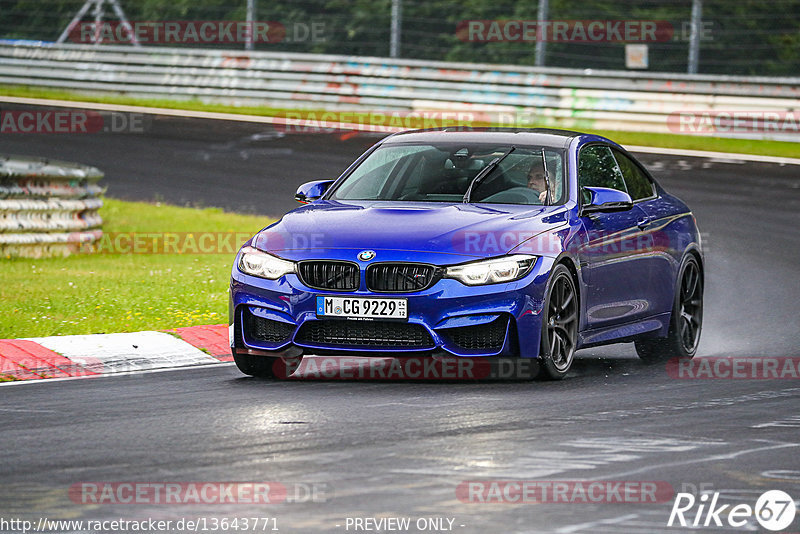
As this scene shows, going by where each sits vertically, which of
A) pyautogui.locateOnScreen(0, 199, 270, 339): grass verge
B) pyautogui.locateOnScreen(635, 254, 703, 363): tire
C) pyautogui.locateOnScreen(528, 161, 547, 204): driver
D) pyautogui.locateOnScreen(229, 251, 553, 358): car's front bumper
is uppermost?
pyautogui.locateOnScreen(528, 161, 547, 204): driver

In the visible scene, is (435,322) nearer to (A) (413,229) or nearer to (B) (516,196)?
(A) (413,229)

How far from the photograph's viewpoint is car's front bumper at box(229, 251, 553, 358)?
9.36 metres

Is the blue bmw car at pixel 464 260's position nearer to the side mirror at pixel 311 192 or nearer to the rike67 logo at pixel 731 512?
the side mirror at pixel 311 192

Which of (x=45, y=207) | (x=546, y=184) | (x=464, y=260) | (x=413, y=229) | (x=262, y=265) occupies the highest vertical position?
(x=546, y=184)

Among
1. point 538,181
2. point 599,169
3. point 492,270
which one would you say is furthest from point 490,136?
point 492,270

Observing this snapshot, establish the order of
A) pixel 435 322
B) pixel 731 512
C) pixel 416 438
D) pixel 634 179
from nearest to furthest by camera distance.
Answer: pixel 731 512 → pixel 416 438 → pixel 435 322 → pixel 634 179

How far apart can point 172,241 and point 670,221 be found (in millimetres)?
7981

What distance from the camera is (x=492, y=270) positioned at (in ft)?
30.9

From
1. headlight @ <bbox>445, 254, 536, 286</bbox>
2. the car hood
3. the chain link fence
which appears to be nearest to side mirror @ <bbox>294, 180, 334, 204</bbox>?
the car hood

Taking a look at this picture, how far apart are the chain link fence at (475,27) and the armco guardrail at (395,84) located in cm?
78

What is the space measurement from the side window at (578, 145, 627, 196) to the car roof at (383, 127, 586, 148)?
165mm

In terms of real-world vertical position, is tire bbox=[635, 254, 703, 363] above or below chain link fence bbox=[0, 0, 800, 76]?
below

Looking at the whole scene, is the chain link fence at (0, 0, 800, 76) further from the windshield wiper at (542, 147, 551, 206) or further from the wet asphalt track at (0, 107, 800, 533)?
the windshield wiper at (542, 147, 551, 206)

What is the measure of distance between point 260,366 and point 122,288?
444cm
